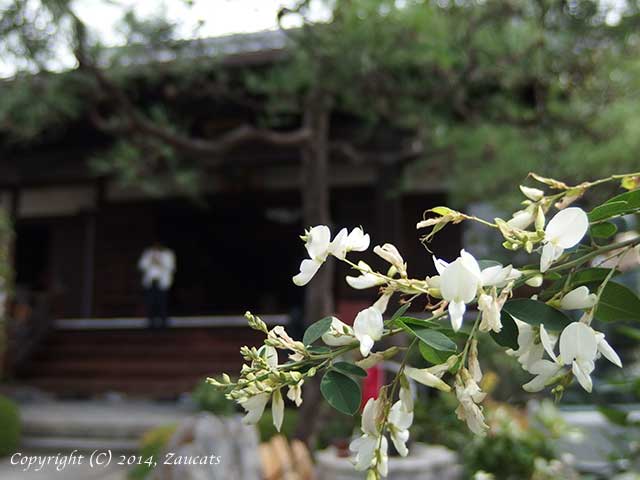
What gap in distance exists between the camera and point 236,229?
12.4 metres

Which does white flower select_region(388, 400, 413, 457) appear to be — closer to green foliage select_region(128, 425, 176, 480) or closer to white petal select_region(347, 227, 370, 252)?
white petal select_region(347, 227, 370, 252)

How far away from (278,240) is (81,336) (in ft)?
14.4

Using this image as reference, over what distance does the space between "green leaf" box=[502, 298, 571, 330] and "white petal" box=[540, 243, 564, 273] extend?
3 cm

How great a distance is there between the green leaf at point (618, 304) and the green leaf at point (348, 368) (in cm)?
20

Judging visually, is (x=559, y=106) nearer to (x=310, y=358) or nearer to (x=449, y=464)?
(x=449, y=464)

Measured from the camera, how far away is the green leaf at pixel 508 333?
1.73ft

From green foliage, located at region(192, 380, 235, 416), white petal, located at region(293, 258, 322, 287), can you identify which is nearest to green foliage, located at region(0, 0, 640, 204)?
green foliage, located at region(192, 380, 235, 416)

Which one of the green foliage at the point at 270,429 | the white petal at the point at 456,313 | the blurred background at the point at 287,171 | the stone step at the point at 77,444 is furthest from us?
the stone step at the point at 77,444

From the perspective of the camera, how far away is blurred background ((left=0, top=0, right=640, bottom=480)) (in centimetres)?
377

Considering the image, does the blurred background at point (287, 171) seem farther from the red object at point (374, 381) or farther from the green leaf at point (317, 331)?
the green leaf at point (317, 331)

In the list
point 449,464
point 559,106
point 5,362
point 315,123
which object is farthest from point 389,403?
point 5,362

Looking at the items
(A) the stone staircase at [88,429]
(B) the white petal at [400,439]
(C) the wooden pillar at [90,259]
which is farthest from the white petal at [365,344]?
(C) the wooden pillar at [90,259]

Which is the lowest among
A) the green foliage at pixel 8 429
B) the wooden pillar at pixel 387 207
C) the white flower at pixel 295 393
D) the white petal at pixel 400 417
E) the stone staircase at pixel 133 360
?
the green foliage at pixel 8 429

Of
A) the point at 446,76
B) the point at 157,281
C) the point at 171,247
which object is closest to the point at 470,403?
the point at 446,76
